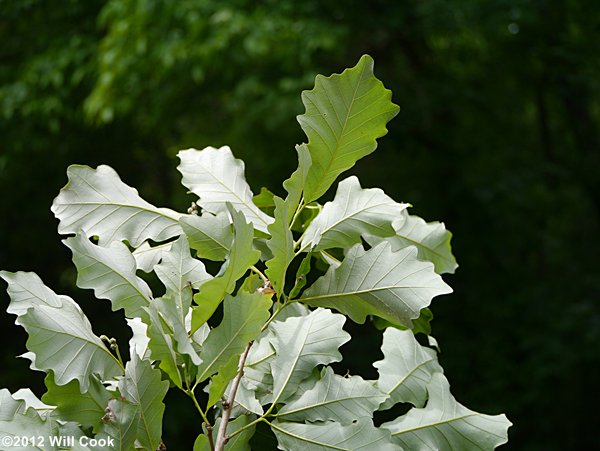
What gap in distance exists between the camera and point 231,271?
425 mm

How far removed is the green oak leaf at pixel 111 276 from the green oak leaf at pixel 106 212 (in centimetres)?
6

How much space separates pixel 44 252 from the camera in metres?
3.54

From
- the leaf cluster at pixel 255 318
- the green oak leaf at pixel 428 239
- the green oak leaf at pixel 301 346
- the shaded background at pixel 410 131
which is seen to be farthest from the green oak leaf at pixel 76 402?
the shaded background at pixel 410 131

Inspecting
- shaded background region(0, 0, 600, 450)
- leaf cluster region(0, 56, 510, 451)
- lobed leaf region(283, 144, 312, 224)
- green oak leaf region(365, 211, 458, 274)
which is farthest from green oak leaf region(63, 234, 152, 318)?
shaded background region(0, 0, 600, 450)

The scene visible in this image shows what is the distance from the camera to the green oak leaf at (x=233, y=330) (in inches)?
16.7

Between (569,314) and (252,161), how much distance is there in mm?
1437

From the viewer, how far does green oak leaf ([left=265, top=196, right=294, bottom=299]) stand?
44 centimetres

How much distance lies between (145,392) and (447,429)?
18 centimetres

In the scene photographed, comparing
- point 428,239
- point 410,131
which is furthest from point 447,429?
point 410,131

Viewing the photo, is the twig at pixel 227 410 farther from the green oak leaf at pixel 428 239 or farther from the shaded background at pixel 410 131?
the shaded background at pixel 410 131

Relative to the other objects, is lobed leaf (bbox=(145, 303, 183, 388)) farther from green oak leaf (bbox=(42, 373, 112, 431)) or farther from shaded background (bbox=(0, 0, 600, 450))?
shaded background (bbox=(0, 0, 600, 450))

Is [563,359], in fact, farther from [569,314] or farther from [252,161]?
[252,161]

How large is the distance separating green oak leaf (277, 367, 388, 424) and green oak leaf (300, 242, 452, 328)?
0.04m

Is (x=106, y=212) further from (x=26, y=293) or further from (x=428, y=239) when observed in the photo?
(x=428, y=239)
